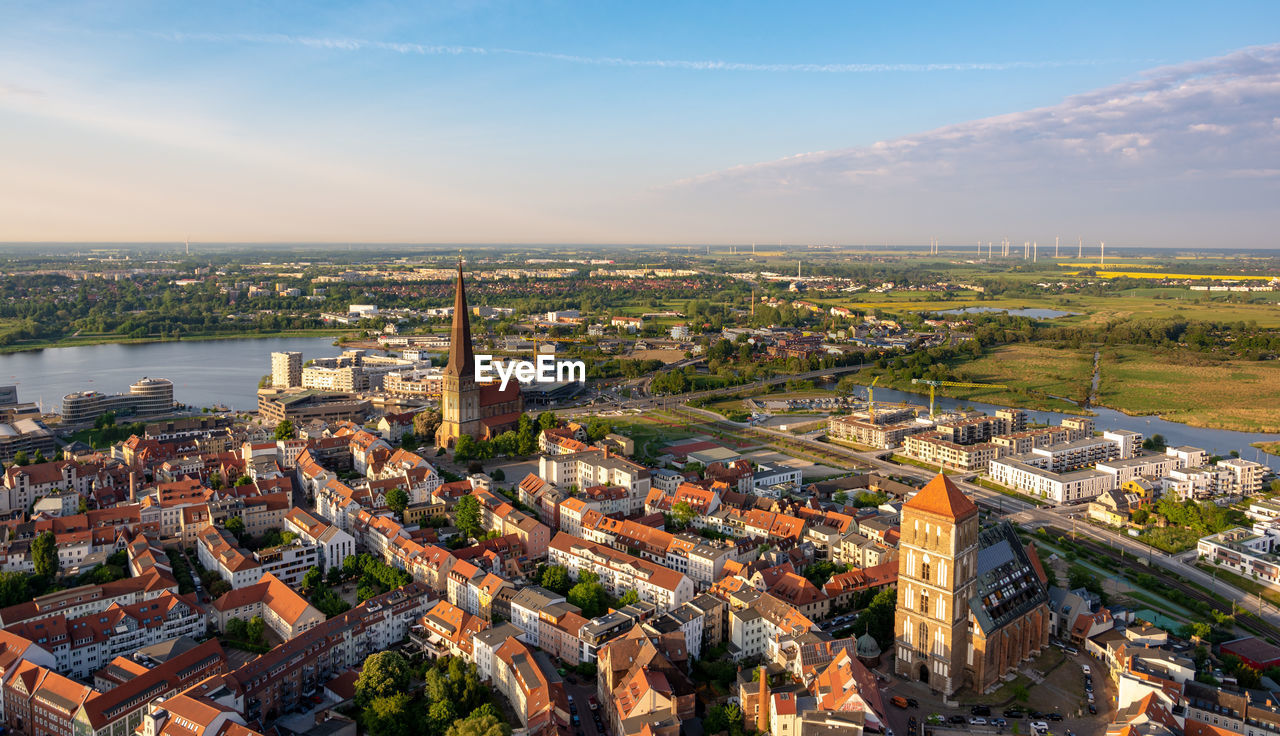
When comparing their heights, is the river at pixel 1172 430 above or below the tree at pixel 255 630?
below

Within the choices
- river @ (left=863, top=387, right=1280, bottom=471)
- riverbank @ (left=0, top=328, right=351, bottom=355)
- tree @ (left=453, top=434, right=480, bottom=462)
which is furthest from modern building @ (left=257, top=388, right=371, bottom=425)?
riverbank @ (left=0, top=328, right=351, bottom=355)

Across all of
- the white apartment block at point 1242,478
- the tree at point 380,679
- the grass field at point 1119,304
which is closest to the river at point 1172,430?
the white apartment block at point 1242,478

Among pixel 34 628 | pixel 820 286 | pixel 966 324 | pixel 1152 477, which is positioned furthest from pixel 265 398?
pixel 820 286

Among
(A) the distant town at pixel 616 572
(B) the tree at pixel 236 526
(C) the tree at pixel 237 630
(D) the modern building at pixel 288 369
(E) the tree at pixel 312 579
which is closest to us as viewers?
(A) the distant town at pixel 616 572

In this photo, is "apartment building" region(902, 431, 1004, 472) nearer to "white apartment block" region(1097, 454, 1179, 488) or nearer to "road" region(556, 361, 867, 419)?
"white apartment block" region(1097, 454, 1179, 488)

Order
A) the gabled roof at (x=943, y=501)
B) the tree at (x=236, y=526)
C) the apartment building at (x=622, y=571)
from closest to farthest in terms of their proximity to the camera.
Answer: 1. the gabled roof at (x=943, y=501)
2. the apartment building at (x=622, y=571)
3. the tree at (x=236, y=526)

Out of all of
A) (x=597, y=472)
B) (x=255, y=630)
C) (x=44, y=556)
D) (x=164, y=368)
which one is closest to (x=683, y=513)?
(x=597, y=472)

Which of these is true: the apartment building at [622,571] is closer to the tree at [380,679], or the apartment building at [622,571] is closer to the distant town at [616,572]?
the distant town at [616,572]
